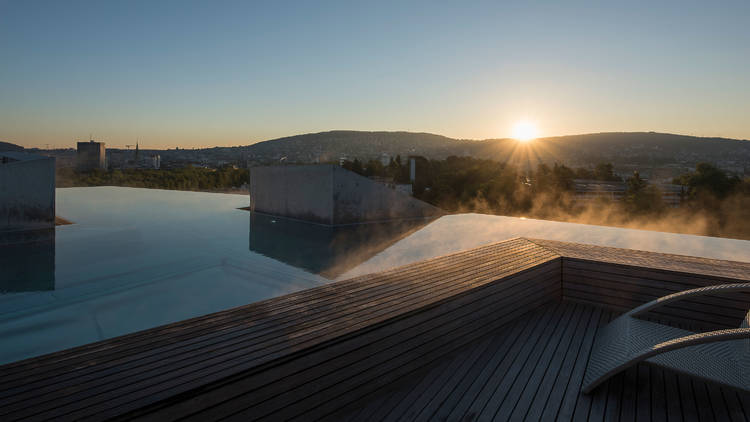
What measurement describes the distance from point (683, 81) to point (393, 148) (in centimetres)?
2821

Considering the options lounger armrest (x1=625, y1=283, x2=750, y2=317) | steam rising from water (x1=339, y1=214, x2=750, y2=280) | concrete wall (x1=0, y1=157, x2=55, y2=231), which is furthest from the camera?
concrete wall (x1=0, y1=157, x2=55, y2=231)

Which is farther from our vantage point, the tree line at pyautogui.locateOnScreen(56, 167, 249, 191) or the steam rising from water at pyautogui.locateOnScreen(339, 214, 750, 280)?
the tree line at pyautogui.locateOnScreen(56, 167, 249, 191)

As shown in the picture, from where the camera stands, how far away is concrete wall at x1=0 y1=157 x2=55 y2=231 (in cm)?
859

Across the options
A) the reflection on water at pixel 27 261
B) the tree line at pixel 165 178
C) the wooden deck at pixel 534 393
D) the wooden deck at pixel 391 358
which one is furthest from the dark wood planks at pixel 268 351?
the tree line at pixel 165 178

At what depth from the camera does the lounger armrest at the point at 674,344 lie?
1.89 m

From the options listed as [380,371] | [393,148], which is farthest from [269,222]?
[393,148]

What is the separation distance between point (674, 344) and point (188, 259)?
5811 mm

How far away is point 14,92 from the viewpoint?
572 inches

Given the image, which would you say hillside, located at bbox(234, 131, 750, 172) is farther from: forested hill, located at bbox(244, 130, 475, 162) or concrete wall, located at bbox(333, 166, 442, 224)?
concrete wall, located at bbox(333, 166, 442, 224)

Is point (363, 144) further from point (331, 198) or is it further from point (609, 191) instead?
point (331, 198)

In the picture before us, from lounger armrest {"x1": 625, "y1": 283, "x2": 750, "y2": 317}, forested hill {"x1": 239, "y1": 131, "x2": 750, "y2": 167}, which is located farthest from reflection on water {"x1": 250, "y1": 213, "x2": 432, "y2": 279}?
forested hill {"x1": 239, "y1": 131, "x2": 750, "y2": 167}

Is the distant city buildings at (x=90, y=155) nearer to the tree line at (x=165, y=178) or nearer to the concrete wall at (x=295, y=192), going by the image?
the tree line at (x=165, y=178)

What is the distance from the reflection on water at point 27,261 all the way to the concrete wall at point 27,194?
0.55 m

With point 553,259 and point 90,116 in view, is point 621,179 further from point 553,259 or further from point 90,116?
point 90,116
